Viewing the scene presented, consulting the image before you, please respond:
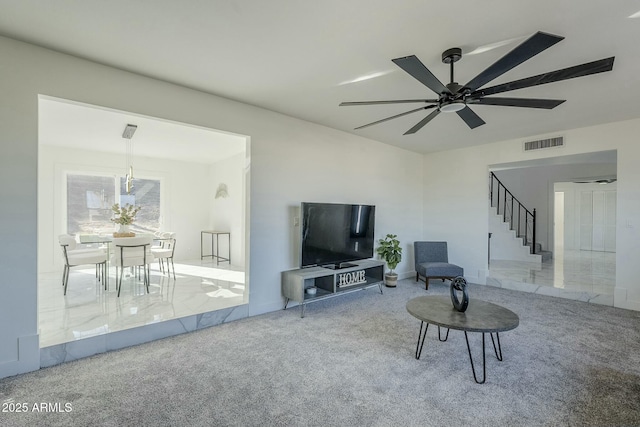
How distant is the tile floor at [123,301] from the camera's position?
116 inches

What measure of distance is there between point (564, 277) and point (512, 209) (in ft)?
10.5

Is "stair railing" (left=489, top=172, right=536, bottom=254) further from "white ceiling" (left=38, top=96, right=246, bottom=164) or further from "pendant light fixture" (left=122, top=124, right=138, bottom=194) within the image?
"pendant light fixture" (left=122, top=124, right=138, bottom=194)

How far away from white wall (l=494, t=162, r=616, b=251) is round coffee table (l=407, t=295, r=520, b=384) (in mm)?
7079

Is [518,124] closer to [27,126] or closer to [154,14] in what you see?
[154,14]

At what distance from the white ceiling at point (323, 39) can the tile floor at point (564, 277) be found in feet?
9.10

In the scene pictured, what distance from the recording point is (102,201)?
6508 mm

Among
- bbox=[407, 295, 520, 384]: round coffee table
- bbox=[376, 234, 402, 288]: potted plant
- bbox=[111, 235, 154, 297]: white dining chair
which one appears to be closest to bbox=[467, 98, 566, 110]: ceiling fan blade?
bbox=[407, 295, 520, 384]: round coffee table

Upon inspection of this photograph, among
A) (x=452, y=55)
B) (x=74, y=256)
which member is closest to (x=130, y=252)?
(x=74, y=256)

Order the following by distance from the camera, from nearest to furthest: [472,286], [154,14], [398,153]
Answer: [154,14] → [472,286] → [398,153]

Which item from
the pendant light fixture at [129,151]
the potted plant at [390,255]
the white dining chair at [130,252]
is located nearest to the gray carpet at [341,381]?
the potted plant at [390,255]

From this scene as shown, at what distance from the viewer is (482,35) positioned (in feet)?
7.14

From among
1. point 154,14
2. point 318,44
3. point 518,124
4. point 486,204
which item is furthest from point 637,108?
point 154,14

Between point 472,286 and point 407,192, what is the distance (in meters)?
2.13

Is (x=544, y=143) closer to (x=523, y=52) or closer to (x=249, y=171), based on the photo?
(x=523, y=52)
